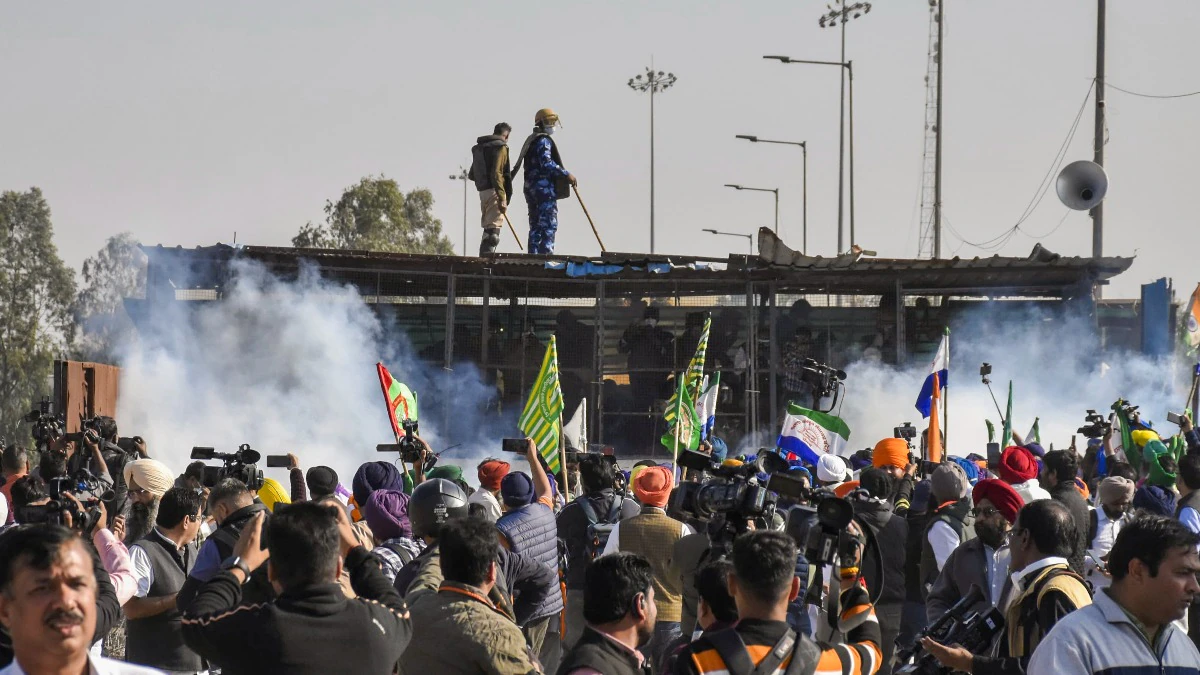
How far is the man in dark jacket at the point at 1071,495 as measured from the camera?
207 inches

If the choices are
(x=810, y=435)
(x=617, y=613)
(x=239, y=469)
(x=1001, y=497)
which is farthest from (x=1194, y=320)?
(x=617, y=613)

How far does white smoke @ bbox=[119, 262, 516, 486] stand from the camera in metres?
18.8

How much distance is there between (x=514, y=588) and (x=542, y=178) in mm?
12752

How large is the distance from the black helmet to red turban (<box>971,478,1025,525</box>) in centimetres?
230

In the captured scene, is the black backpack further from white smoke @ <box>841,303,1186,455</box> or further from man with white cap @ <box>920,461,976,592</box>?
white smoke @ <box>841,303,1186,455</box>

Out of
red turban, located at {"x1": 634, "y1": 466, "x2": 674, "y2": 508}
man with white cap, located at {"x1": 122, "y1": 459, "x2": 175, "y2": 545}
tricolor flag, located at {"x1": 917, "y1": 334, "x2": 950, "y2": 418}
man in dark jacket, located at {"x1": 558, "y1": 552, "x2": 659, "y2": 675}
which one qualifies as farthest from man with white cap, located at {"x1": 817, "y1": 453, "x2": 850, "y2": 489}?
tricolor flag, located at {"x1": 917, "y1": 334, "x2": 950, "y2": 418}

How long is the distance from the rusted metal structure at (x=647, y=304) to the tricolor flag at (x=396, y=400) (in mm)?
5197

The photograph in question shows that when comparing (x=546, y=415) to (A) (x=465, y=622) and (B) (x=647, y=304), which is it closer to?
(A) (x=465, y=622)

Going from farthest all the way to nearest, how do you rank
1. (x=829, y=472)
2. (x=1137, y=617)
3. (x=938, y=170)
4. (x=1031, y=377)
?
(x=938, y=170)
(x=1031, y=377)
(x=829, y=472)
(x=1137, y=617)

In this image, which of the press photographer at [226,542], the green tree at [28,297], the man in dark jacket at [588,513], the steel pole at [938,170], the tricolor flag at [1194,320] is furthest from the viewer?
the green tree at [28,297]

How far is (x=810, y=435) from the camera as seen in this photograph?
1359 cm

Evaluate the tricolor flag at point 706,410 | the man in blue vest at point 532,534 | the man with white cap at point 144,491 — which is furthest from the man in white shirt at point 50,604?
the tricolor flag at point 706,410

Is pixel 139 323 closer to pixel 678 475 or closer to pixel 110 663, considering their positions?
pixel 678 475

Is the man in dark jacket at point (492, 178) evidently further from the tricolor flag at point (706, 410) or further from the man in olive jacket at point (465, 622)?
the man in olive jacket at point (465, 622)
